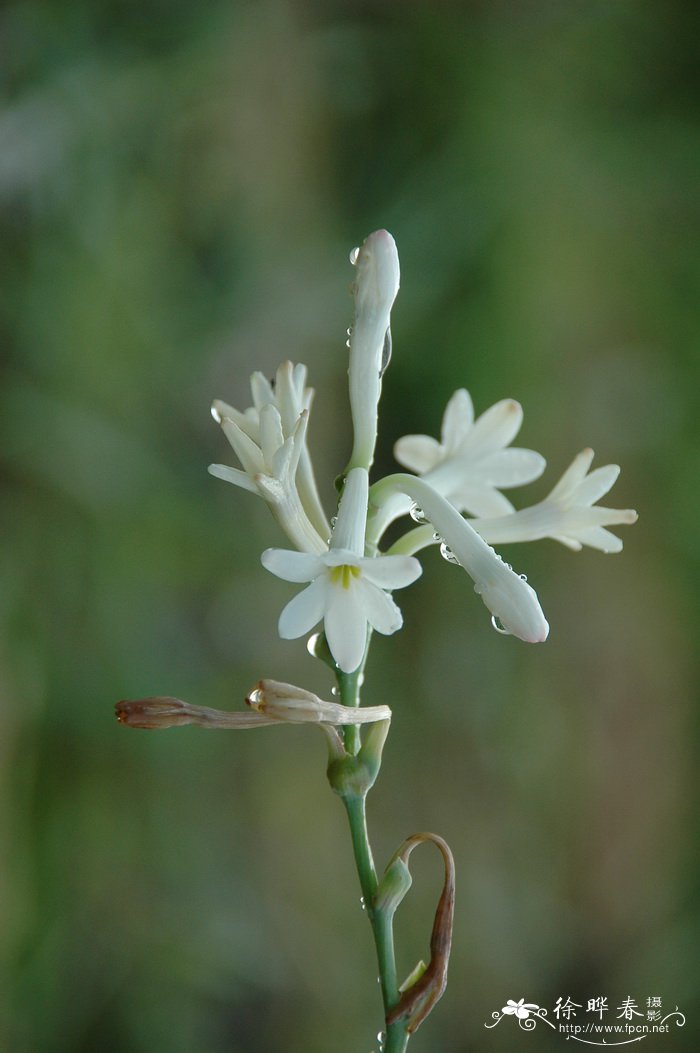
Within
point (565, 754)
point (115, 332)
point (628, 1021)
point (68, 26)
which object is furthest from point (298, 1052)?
point (68, 26)

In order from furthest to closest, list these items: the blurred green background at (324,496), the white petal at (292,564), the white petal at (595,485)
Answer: the blurred green background at (324,496), the white petal at (595,485), the white petal at (292,564)

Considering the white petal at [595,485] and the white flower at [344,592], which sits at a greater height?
the white petal at [595,485]

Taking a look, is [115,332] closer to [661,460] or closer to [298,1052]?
[661,460]

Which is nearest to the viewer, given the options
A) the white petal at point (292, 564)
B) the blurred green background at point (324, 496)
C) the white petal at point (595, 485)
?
the white petal at point (292, 564)

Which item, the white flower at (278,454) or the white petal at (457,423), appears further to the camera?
the white petal at (457,423)

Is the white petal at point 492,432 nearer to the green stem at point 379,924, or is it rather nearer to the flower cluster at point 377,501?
the flower cluster at point 377,501

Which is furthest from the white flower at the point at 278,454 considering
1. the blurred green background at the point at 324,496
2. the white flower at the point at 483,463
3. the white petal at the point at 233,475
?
the blurred green background at the point at 324,496

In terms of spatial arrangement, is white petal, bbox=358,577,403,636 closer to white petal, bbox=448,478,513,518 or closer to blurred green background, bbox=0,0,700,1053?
white petal, bbox=448,478,513,518
